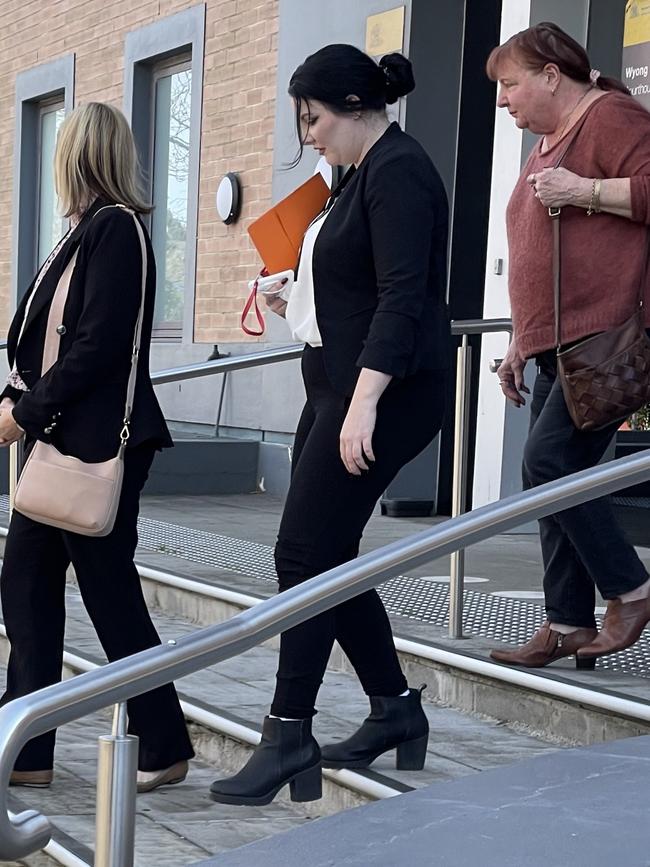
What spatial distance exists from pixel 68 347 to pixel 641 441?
3.42 meters

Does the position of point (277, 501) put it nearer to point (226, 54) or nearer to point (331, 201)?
point (226, 54)

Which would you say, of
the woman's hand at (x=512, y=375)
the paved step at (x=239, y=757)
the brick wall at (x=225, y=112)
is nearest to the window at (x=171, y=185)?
the brick wall at (x=225, y=112)

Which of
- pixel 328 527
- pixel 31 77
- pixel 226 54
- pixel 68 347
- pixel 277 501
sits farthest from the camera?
pixel 31 77

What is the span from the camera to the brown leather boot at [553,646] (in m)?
4.00

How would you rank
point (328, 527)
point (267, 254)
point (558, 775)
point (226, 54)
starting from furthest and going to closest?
point (226, 54) → point (267, 254) → point (328, 527) → point (558, 775)

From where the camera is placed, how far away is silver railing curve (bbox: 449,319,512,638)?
4496 millimetres

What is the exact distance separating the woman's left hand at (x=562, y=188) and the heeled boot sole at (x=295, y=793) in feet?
4.63

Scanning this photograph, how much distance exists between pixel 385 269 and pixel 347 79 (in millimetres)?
411

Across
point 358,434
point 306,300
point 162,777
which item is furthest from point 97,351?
point 162,777

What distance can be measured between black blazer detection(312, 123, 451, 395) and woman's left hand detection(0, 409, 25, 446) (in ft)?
2.87

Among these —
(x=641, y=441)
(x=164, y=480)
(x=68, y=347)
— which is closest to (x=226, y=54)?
(x=164, y=480)

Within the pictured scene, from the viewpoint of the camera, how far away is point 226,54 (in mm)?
9672

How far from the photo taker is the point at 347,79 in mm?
3223

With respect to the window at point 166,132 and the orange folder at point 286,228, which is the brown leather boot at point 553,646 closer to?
the orange folder at point 286,228
